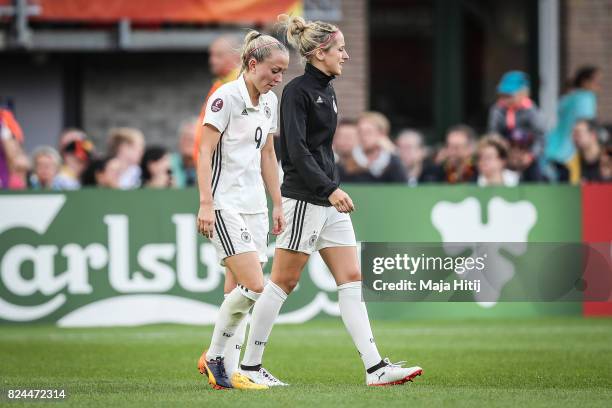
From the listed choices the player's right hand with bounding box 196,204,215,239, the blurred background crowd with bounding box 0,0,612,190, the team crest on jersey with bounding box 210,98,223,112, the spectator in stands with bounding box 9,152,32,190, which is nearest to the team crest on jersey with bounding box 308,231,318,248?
the player's right hand with bounding box 196,204,215,239

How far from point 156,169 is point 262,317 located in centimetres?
642

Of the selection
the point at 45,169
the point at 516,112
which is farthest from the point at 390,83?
Result: the point at 45,169

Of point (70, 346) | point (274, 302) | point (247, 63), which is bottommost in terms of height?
point (70, 346)

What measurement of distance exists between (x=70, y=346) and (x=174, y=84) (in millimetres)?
7745

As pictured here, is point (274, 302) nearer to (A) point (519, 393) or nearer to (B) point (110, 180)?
(A) point (519, 393)

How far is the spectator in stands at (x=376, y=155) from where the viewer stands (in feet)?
46.4

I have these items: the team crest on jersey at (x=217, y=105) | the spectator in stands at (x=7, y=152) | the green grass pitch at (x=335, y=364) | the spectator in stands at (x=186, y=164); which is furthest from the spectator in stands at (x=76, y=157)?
the team crest on jersey at (x=217, y=105)

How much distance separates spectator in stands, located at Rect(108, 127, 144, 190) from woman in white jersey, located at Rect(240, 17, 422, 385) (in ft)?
22.3

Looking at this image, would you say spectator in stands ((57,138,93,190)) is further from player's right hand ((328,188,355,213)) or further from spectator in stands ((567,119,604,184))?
player's right hand ((328,188,355,213))

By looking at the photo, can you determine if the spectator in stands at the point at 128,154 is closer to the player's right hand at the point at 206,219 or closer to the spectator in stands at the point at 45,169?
the spectator in stands at the point at 45,169

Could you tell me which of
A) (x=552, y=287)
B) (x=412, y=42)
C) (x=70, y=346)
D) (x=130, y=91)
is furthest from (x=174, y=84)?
(x=552, y=287)

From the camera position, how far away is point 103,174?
47.0 feet

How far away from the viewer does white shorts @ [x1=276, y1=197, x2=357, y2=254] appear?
7.91 metres

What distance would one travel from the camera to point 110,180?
14219mm
